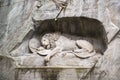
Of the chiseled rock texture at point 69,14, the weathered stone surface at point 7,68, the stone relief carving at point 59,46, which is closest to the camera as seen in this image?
the chiseled rock texture at point 69,14

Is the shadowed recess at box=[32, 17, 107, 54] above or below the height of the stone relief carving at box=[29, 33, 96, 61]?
above

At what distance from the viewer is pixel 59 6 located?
Answer: 8.73 metres

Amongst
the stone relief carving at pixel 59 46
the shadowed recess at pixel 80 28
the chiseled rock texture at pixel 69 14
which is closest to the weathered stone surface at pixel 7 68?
the chiseled rock texture at pixel 69 14

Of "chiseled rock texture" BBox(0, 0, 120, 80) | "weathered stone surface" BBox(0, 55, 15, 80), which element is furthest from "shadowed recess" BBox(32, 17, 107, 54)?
"weathered stone surface" BBox(0, 55, 15, 80)

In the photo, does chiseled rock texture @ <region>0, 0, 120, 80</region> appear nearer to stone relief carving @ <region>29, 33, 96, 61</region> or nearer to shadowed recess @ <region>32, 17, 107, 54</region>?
shadowed recess @ <region>32, 17, 107, 54</region>

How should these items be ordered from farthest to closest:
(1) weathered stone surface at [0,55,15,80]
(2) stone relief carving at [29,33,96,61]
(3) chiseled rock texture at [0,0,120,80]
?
(1) weathered stone surface at [0,55,15,80], (2) stone relief carving at [29,33,96,61], (3) chiseled rock texture at [0,0,120,80]

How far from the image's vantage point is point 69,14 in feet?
27.9

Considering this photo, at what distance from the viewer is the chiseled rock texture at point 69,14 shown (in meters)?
7.81

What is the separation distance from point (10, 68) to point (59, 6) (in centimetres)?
192

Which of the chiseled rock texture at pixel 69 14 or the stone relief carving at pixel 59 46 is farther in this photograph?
the stone relief carving at pixel 59 46

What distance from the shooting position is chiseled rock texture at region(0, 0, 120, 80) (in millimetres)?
7812

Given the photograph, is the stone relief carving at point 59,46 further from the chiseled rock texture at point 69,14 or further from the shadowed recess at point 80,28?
the chiseled rock texture at point 69,14

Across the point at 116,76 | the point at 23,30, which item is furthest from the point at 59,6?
the point at 116,76

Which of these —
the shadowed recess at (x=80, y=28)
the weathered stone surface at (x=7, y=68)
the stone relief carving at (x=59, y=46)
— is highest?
the shadowed recess at (x=80, y=28)
